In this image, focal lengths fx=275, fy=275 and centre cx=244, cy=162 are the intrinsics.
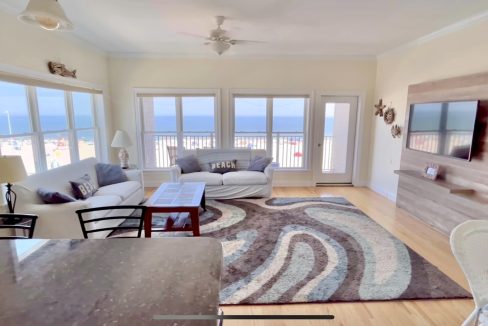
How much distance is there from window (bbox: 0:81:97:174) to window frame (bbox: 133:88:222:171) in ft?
2.89

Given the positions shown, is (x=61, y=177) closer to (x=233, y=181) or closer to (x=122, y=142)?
(x=122, y=142)

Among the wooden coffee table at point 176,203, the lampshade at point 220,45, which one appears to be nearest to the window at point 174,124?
the lampshade at point 220,45

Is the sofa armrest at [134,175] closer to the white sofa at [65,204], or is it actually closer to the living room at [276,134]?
the living room at [276,134]

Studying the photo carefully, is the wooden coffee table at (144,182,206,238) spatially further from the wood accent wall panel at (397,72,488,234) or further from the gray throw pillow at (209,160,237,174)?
the wood accent wall panel at (397,72,488,234)

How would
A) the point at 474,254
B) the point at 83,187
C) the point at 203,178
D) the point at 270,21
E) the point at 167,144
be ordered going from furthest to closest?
the point at 167,144 → the point at 203,178 → the point at 83,187 → the point at 270,21 → the point at 474,254

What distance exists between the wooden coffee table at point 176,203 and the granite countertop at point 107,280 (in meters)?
1.73

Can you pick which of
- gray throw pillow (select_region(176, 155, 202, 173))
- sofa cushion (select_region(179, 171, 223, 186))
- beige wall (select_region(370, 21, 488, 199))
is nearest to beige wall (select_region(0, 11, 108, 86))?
gray throw pillow (select_region(176, 155, 202, 173))

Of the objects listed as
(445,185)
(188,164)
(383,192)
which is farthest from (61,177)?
(383,192)

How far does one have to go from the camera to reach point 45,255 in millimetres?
1175

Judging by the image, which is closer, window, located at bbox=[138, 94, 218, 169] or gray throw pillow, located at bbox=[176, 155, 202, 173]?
gray throw pillow, located at bbox=[176, 155, 202, 173]

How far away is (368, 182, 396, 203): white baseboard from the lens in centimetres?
490

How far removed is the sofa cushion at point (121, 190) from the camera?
146 inches

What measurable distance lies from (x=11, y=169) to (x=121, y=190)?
1595mm

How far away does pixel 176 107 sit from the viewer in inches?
219
